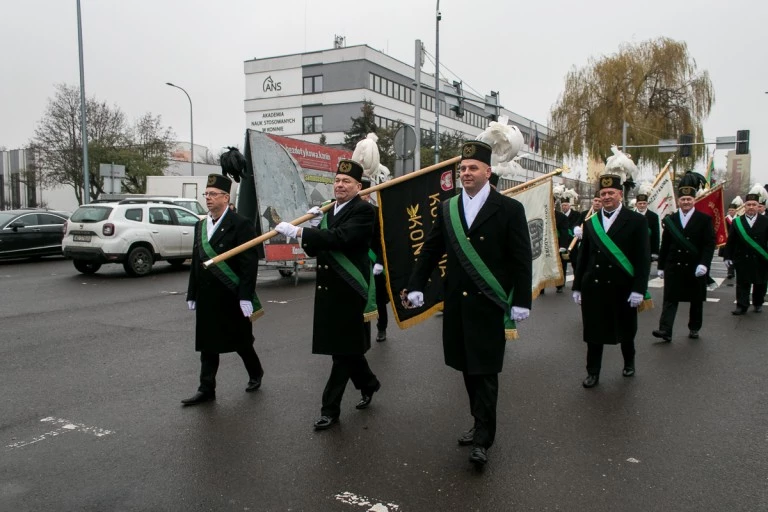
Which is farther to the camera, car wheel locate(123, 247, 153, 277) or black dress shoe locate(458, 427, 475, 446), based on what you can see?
car wheel locate(123, 247, 153, 277)

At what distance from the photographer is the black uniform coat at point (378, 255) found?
551 centimetres

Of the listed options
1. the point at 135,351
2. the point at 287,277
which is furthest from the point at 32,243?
the point at 135,351

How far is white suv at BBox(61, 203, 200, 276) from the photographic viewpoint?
14.1 metres

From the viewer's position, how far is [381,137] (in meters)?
38.7

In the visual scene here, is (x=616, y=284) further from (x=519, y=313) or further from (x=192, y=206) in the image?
(x=192, y=206)

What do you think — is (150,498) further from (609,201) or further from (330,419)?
(609,201)

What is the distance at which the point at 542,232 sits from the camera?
755cm

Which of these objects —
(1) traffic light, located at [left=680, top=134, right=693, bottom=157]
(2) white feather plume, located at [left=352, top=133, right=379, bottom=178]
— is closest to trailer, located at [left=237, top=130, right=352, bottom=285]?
(2) white feather plume, located at [left=352, top=133, right=379, bottom=178]

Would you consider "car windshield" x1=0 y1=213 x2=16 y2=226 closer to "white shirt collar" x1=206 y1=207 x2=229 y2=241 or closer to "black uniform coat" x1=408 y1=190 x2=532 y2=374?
"white shirt collar" x1=206 y1=207 x2=229 y2=241

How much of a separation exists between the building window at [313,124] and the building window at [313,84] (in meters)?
2.36

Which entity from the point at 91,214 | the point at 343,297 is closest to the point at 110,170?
the point at 91,214

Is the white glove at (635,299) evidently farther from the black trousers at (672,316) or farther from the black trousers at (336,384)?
the black trousers at (336,384)

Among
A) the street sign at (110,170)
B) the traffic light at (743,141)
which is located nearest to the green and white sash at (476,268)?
the street sign at (110,170)

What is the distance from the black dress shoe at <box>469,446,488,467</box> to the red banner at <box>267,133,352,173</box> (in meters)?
9.74
